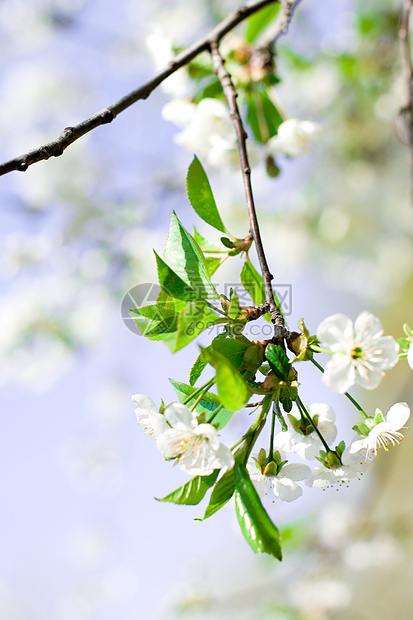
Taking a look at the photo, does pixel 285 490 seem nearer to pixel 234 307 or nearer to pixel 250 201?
A: pixel 234 307

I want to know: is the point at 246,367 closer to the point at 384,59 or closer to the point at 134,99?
the point at 134,99

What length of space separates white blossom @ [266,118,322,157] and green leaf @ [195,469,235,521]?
0.67 m

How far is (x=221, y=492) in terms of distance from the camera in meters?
0.48

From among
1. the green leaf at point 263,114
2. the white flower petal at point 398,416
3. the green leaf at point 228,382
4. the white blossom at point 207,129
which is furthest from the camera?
the green leaf at point 263,114

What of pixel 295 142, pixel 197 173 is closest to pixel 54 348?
pixel 295 142

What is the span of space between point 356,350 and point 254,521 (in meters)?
0.18

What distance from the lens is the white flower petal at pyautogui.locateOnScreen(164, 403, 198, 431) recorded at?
1.49 feet

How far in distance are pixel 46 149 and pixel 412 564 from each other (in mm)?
5415

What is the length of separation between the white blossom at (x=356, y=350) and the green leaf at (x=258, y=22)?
0.95 m

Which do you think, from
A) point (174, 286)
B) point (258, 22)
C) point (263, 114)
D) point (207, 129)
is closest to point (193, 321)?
point (174, 286)

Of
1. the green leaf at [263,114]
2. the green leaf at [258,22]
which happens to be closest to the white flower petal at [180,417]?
the green leaf at [263,114]

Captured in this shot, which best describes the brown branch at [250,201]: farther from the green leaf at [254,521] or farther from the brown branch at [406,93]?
the brown branch at [406,93]

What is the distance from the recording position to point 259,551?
0.45m

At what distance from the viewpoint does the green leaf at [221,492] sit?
48cm
